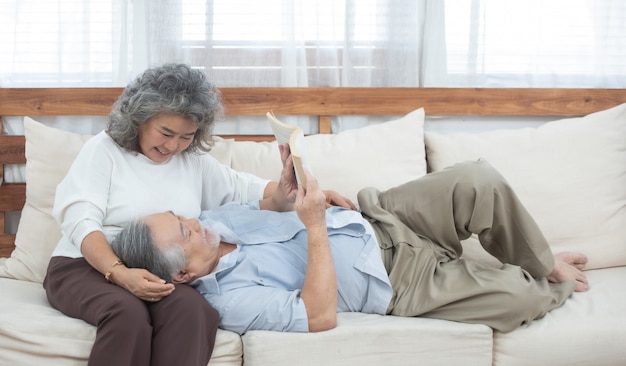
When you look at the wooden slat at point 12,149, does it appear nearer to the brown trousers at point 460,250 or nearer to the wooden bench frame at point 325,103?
A: the wooden bench frame at point 325,103

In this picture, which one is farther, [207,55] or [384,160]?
[207,55]

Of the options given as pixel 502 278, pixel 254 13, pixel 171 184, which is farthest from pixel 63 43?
pixel 502 278

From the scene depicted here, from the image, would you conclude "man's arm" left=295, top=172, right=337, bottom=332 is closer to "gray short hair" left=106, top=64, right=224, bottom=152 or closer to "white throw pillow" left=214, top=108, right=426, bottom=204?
"gray short hair" left=106, top=64, right=224, bottom=152

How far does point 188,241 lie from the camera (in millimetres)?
1953

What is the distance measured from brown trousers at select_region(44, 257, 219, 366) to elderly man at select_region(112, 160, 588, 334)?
66 millimetres

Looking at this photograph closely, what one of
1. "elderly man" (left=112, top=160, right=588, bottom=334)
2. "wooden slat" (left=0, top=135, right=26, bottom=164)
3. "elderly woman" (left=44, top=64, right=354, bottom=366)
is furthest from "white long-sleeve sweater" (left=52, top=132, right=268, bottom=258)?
"wooden slat" (left=0, top=135, right=26, bottom=164)

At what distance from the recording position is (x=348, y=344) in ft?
6.33

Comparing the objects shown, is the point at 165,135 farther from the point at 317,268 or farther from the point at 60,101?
the point at 60,101

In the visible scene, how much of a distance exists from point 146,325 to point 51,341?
277 millimetres

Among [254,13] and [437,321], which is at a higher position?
[254,13]

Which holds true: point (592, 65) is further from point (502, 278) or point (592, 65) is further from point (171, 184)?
point (171, 184)

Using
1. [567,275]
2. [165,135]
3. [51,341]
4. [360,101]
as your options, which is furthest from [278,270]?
[360,101]

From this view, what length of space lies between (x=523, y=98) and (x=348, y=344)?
4.70 feet

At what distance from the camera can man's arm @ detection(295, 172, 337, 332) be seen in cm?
191
